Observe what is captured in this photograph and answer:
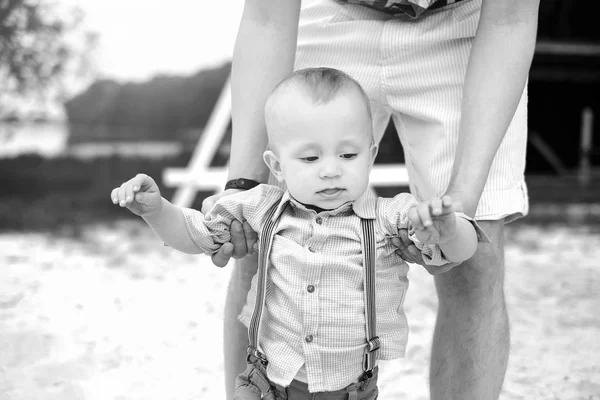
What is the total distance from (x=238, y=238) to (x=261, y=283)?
0.31ft

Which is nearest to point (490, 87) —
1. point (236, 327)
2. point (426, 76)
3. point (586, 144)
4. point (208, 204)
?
point (426, 76)

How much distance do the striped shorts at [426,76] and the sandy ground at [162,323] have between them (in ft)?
2.51

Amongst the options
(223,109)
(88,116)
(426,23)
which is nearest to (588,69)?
(223,109)

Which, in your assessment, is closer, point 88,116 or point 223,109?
point 223,109

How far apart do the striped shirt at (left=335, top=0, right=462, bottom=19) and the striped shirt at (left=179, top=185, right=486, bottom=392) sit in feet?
1.15

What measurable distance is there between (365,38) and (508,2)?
0.27m

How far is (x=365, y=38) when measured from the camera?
1301 millimetres

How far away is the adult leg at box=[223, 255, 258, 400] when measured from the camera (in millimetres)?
1350

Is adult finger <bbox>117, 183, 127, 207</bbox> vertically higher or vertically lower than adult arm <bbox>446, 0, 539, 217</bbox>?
lower

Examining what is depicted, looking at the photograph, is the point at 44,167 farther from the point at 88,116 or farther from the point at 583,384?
the point at 583,384

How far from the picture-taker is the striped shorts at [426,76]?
4.07 ft

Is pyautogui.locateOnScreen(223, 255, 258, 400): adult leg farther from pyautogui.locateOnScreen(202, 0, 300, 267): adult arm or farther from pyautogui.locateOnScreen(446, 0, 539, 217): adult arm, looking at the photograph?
pyautogui.locateOnScreen(446, 0, 539, 217): adult arm

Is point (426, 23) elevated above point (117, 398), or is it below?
above

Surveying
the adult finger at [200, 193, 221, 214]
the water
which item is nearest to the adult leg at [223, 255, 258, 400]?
the adult finger at [200, 193, 221, 214]
